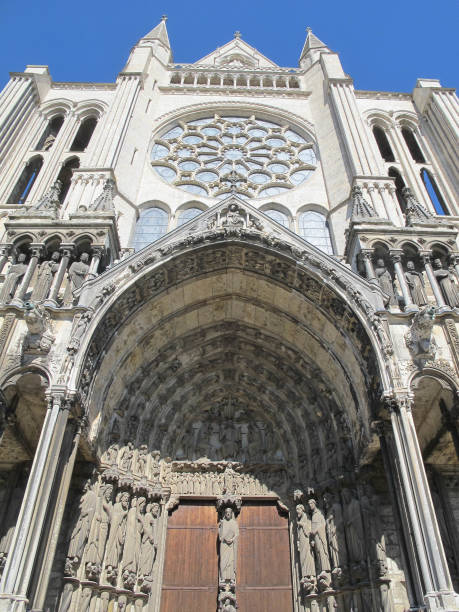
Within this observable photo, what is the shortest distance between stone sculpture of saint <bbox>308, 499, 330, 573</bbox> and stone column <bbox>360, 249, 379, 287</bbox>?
13.7ft

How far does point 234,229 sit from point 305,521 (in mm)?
5638

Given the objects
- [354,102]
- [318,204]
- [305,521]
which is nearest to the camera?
[305,521]

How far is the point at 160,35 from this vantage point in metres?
21.9

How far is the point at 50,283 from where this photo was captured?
30.2 ft

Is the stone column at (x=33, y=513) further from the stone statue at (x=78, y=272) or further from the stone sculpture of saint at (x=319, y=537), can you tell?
the stone sculpture of saint at (x=319, y=537)

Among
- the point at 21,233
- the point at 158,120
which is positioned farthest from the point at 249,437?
the point at 158,120

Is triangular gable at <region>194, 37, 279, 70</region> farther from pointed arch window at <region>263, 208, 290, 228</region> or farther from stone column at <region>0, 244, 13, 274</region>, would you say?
stone column at <region>0, 244, 13, 274</region>

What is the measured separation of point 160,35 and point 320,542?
21.2 m

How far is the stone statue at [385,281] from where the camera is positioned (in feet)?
29.5

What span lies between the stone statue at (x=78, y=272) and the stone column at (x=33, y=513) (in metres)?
2.48

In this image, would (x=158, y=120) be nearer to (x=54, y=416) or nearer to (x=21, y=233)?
(x=21, y=233)

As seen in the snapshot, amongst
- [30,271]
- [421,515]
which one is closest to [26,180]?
[30,271]

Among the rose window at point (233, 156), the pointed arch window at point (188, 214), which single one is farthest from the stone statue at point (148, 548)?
the rose window at point (233, 156)

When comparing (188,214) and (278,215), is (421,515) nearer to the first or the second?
(278,215)
